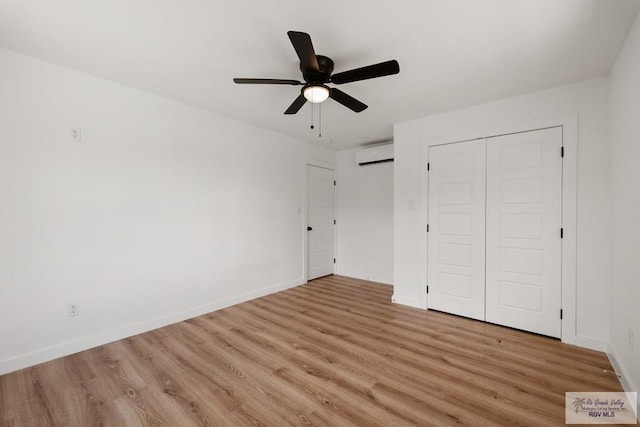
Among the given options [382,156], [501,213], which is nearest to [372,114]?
[382,156]

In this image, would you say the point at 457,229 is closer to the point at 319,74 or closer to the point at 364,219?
the point at 364,219

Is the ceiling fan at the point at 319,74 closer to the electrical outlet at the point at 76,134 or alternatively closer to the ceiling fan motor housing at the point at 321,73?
the ceiling fan motor housing at the point at 321,73

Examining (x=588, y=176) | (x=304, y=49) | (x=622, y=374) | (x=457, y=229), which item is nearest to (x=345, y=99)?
(x=304, y=49)

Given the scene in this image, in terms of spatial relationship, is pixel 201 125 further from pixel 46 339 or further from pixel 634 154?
pixel 634 154

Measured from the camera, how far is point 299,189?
186 inches

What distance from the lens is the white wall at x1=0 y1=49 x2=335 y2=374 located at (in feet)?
7.21

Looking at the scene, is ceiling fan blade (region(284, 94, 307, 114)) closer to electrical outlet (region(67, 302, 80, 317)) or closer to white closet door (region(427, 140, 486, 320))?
white closet door (region(427, 140, 486, 320))

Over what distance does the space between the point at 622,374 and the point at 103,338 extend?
177 inches

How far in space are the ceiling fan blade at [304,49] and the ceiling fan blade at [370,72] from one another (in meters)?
0.20

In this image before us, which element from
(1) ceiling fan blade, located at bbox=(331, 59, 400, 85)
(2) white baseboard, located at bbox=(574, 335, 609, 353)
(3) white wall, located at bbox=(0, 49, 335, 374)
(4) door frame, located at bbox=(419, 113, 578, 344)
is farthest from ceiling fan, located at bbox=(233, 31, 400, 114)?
(2) white baseboard, located at bbox=(574, 335, 609, 353)

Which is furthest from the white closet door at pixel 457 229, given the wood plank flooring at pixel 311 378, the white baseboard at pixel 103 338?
the white baseboard at pixel 103 338

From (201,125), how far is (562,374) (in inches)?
173

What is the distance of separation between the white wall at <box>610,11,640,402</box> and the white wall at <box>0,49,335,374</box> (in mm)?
3834

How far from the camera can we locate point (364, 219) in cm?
514
